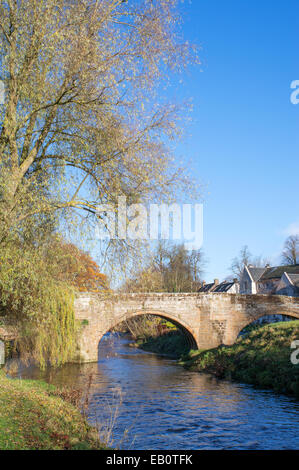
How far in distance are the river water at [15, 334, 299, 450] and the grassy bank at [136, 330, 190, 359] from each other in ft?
33.5

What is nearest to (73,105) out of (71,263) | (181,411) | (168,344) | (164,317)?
(71,263)

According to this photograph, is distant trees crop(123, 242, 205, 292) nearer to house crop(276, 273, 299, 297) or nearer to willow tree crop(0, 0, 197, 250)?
house crop(276, 273, 299, 297)

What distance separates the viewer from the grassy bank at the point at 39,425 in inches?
261

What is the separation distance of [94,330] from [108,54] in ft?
74.4

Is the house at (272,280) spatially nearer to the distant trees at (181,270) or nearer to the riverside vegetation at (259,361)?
the distant trees at (181,270)

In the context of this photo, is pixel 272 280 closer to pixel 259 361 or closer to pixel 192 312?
pixel 192 312

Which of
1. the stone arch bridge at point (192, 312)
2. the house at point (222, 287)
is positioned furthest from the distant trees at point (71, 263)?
the house at point (222, 287)

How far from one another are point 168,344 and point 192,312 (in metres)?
7.96

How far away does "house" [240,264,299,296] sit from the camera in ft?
167

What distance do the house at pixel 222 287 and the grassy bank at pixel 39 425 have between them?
50.1 metres

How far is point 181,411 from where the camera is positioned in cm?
1441

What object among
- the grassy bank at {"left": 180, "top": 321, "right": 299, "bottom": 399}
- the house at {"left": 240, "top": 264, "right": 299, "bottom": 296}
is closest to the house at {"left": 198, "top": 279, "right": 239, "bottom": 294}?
the house at {"left": 240, "top": 264, "right": 299, "bottom": 296}

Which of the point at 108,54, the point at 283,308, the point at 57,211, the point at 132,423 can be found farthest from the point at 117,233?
the point at 283,308
